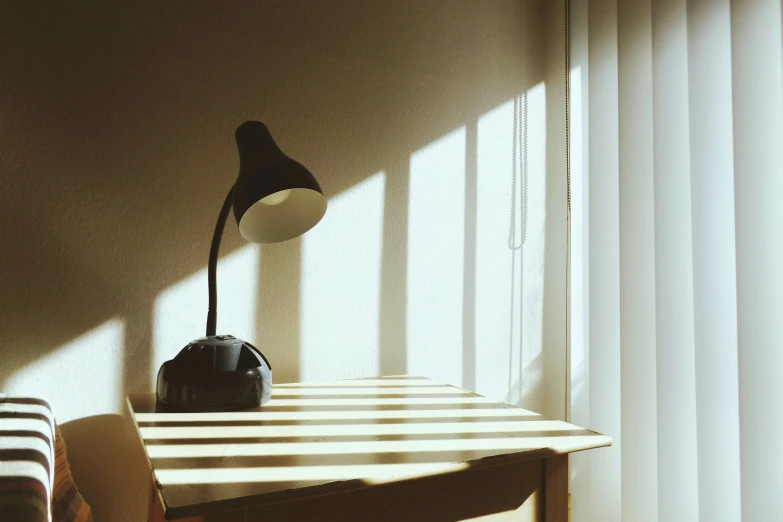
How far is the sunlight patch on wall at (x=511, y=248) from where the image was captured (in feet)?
5.28

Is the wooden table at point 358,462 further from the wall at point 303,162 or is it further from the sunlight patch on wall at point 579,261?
the sunlight patch on wall at point 579,261

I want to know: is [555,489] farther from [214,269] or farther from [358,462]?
[214,269]

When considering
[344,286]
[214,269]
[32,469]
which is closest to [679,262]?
[344,286]

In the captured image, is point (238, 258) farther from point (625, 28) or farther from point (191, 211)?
point (625, 28)

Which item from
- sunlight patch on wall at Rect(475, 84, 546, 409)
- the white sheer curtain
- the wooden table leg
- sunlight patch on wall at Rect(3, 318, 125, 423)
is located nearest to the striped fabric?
sunlight patch on wall at Rect(3, 318, 125, 423)

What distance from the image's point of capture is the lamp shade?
2.92ft

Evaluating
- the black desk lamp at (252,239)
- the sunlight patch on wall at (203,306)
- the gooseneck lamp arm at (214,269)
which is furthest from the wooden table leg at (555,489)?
the sunlight patch on wall at (203,306)

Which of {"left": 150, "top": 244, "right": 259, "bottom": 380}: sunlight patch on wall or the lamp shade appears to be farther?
{"left": 150, "top": 244, "right": 259, "bottom": 380}: sunlight patch on wall

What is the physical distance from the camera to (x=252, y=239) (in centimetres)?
103

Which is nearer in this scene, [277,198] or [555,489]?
[555,489]

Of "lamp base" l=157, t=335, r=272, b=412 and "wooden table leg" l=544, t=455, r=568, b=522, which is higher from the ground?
"lamp base" l=157, t=335, r=272, b=412

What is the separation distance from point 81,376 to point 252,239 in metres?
0.47

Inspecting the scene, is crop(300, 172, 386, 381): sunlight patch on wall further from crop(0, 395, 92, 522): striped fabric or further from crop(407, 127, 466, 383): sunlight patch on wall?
crop(0, 395, 92, 522): striped fabric

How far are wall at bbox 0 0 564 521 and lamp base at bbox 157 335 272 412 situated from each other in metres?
0.26
